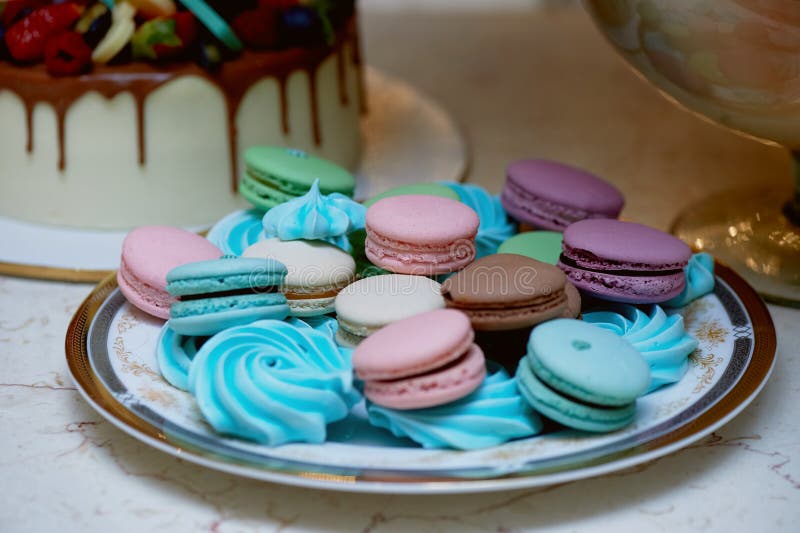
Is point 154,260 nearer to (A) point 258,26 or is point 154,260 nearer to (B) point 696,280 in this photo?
(A) point 258,26

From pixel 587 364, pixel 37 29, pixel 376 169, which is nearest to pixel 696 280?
pixel 587 364

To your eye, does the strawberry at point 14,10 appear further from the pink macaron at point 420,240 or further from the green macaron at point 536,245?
the green macaron at point 536,245

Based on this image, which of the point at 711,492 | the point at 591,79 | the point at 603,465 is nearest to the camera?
the point at 603,465

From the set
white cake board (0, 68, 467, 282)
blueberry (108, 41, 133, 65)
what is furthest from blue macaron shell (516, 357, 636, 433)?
blueberry (108, 41, 133, 65)

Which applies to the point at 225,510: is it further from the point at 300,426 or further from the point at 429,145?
the point at 429,145

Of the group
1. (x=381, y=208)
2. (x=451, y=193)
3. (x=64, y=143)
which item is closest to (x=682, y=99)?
(x=451, y=193)

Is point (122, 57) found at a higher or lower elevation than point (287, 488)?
higher

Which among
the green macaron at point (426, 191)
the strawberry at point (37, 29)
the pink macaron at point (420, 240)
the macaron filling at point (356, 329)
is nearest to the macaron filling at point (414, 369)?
the macaron filling at point (356, 329)
